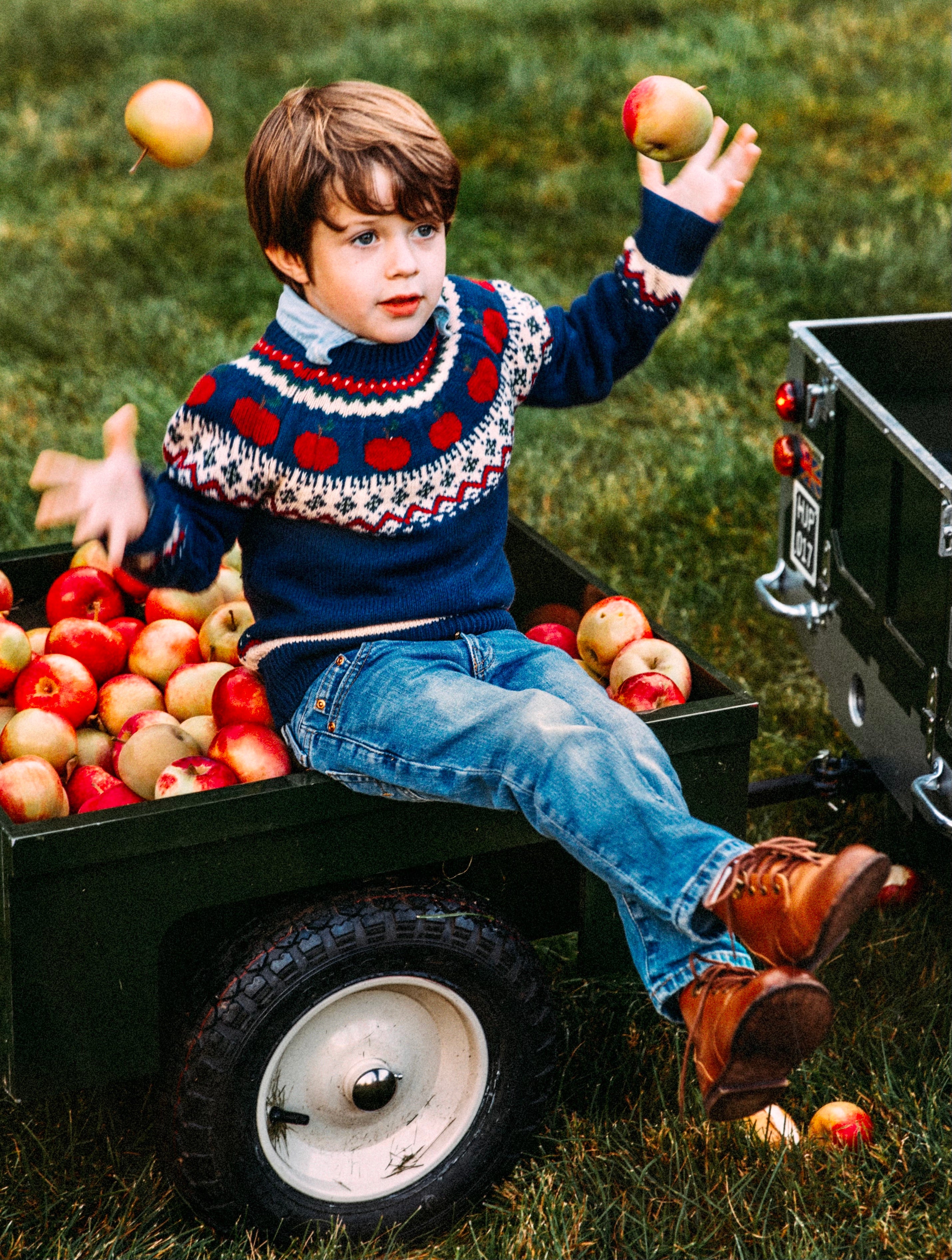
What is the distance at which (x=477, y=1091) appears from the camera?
8.31ft

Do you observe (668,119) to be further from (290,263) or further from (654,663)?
(654,663)

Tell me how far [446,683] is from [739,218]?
5.13 metres

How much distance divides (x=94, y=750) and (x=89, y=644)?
296 millimetres

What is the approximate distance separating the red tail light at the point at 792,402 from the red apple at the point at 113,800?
1.71 metres

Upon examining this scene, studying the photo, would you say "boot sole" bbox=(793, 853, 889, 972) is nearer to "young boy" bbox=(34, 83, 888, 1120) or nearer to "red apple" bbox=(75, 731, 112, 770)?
"young boy" bbox=(34, 83, 888, 1120)

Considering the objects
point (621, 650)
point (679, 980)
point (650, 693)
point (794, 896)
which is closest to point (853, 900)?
point (794, 896)

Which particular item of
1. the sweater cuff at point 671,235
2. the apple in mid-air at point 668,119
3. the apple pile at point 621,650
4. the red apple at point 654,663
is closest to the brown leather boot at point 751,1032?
the apple pile at point 621,650

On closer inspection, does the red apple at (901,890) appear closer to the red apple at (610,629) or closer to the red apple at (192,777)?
the red apple at (610,629)

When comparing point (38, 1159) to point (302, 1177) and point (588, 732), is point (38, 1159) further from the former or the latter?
point (588, 732)

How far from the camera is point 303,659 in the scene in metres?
2.64

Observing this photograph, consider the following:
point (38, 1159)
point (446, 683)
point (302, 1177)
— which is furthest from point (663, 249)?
point (38, 1159)

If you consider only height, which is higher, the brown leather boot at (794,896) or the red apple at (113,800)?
the brown leather boot at (794,896)

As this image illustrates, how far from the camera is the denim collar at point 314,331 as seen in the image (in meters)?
2.55

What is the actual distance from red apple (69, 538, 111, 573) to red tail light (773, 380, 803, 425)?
5.01ft
